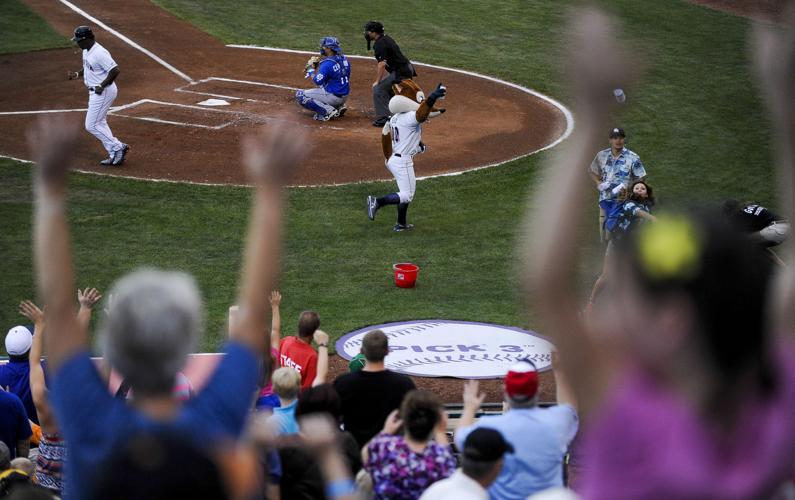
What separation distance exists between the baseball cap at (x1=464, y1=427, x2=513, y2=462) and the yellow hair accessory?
2.78 meters

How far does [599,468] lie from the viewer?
227cm

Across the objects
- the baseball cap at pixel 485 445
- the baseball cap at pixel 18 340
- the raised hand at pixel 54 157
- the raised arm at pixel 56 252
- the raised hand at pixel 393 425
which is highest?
the raised hand at pixel 54 157

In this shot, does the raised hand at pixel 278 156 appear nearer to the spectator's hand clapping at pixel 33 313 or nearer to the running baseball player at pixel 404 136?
the spectator's hand clapping at pixel 33 313

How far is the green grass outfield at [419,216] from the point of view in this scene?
42.9 feet

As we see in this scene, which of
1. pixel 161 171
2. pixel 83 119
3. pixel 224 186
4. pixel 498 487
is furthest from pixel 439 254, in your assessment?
pixel 498 487

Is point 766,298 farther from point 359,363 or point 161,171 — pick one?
point 161,171

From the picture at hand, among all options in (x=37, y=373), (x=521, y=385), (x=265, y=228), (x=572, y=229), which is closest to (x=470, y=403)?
(x=521, y=385)

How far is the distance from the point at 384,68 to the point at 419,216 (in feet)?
16.5

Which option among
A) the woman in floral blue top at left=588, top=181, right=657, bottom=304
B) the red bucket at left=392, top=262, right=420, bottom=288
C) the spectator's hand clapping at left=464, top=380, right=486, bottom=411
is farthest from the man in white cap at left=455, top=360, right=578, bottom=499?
the red bucket at left=392, top=262, right=420, bottom=288

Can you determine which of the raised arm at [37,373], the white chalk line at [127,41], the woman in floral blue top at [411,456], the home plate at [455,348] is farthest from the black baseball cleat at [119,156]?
the woman in floral blue top at [411,456]

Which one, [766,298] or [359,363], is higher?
[766,298]

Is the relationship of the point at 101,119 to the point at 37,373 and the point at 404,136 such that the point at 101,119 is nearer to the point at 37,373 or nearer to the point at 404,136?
the point at 404,136

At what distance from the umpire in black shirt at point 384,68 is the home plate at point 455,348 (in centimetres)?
850

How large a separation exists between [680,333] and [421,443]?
359 cm
